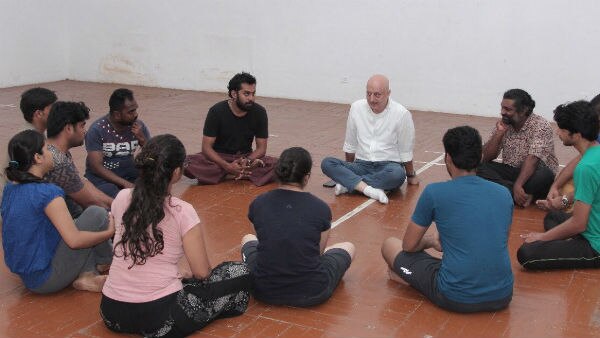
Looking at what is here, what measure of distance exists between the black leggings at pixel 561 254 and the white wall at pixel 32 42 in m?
11.7

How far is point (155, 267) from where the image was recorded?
3.96 m

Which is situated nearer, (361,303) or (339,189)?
(361,303)

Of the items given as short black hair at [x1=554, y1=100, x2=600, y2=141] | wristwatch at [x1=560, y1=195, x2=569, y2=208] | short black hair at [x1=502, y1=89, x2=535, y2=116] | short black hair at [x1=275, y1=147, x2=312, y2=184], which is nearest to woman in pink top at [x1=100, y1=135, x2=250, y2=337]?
short black hair at [x1=275, y1=147, x2=312, y2=184]

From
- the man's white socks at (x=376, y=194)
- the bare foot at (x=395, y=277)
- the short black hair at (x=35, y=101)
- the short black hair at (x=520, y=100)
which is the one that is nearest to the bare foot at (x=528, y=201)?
the short black hair at (x=520, y=100)

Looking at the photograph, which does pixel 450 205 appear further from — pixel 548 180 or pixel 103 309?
pixel 548 180

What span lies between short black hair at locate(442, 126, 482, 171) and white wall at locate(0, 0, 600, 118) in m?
7.74

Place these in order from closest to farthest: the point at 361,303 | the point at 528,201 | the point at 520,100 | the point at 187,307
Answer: the point at 187,307 < the point at 361,303 < the point at 520,100 < the point at 528,201

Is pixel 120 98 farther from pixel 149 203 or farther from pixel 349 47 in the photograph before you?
pixel 349 47

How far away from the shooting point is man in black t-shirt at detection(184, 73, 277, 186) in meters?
7.39

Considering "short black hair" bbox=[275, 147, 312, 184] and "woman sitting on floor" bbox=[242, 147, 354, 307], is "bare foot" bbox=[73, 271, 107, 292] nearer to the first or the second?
"woman sitting on floor" bbox=[242, 147, 354, 307]

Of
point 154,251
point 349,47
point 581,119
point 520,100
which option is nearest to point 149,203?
point 154,251

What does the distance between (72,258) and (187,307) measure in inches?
39.9

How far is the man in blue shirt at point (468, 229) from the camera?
4.24 meters

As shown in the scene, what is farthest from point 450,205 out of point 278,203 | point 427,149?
point 427,149
